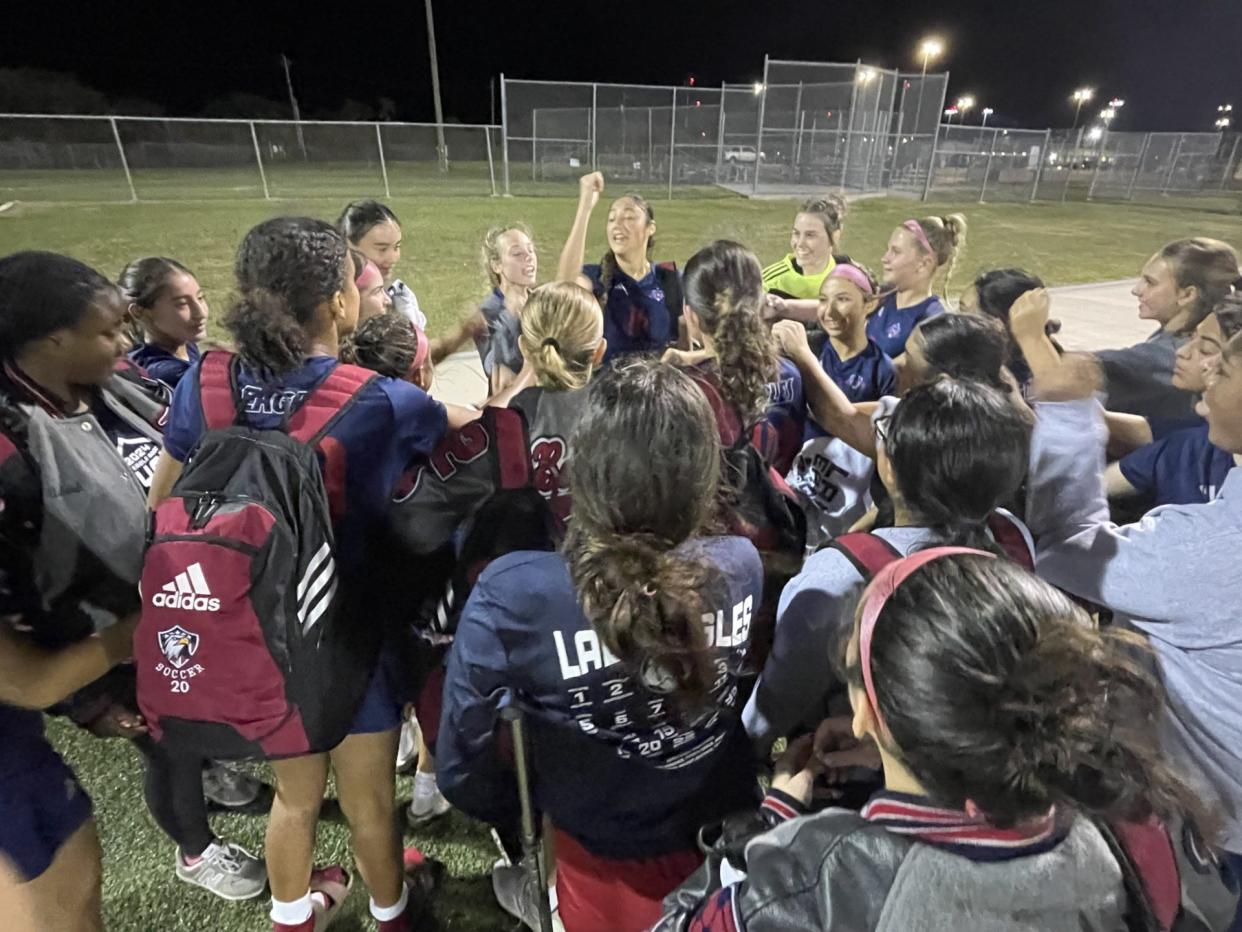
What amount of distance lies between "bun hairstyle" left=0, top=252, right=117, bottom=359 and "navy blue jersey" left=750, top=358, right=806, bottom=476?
2.03m

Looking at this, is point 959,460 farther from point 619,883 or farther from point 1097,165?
point 1097,165

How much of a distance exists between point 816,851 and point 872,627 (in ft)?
1.05

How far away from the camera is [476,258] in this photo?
39.0ft

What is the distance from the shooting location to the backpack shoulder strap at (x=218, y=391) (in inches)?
73.8

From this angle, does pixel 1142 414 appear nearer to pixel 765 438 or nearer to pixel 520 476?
pixel 765 438

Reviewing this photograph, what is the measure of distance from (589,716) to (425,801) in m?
1.58

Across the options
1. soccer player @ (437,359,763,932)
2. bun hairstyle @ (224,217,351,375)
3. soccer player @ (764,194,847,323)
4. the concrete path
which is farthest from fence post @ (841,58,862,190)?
soccer player @ (437,359,763,932)

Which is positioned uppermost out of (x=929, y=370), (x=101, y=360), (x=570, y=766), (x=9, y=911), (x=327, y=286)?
(x=327, y=286)

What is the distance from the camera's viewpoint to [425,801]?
2.71 meters

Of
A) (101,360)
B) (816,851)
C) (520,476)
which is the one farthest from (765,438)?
(101,360)

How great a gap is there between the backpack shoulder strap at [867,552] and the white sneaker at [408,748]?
2.12 meters

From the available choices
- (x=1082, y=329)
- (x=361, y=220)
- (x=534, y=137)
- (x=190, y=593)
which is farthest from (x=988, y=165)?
(x=190, y=593)

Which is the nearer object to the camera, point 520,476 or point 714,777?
point 714,777

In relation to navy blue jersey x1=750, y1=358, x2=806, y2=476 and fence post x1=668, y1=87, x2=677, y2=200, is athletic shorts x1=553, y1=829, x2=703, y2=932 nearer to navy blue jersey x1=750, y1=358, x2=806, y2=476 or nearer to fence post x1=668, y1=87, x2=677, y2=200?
navy blue jersey x1=750, y1=358, x2=806, y2=476
